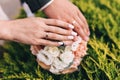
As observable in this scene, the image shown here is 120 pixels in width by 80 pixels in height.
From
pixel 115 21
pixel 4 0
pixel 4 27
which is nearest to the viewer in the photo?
pixel 4 27

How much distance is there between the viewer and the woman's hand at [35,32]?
1.85m

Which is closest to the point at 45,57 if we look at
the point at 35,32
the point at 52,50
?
the point at 52,50

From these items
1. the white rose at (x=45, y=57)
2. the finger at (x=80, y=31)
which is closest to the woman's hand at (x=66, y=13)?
the finger at (x=80, y=31)

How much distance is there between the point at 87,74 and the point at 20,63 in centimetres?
44

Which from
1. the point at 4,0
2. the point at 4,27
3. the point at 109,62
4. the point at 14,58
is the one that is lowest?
the point at 4,0

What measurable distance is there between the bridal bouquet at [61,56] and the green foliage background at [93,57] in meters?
0.09

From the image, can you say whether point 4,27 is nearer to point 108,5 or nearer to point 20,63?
point 20,63

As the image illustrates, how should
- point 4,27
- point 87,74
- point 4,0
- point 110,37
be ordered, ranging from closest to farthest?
1. point 4,27
2. point 87,74
3. point 110,37
4. point 4,0

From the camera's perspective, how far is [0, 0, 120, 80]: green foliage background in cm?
204

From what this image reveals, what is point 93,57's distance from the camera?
7.02 feet

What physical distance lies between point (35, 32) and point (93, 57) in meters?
0.46

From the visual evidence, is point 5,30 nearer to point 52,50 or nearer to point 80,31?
point 52,50

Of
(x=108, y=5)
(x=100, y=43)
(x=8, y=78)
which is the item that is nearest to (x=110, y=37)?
(x=100, y=43)

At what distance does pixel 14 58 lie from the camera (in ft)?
7.64
